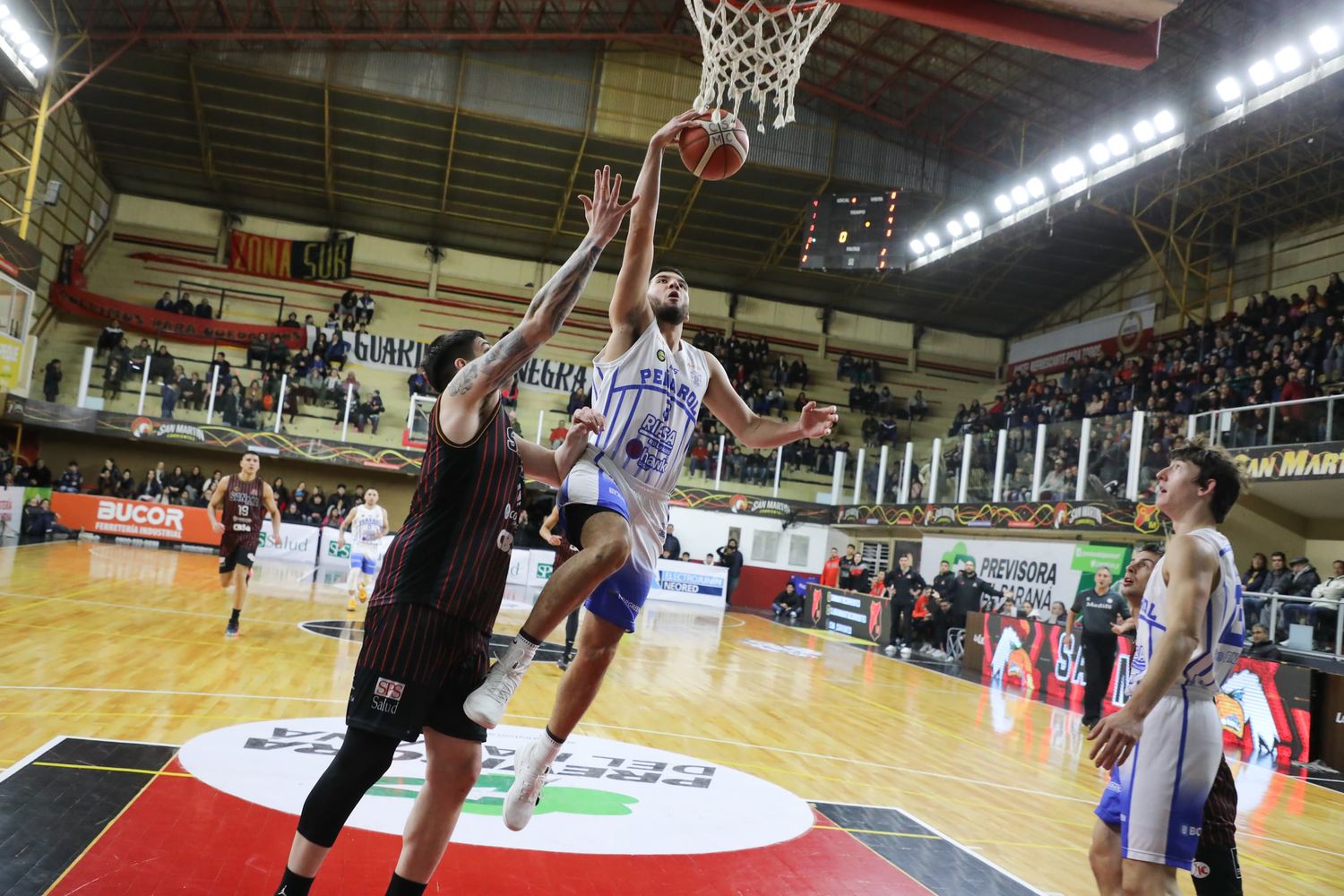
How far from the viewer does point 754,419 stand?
16.3ft

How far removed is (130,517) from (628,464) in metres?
22.0

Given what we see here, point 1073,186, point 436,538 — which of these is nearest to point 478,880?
point 436,538

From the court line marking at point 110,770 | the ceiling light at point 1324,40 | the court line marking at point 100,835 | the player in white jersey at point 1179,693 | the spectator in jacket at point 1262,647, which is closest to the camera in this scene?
the player in white jersey at point 1179,693

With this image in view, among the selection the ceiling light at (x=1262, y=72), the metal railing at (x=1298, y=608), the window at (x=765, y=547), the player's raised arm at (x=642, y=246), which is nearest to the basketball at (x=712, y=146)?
the player's raised arm at (x=642, y=246)

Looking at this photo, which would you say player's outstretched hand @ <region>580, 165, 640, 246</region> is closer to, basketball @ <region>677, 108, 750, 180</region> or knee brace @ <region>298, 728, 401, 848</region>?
basketball @ <region>677, 108, 750, 180</region>

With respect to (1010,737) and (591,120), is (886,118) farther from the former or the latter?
(1010,737)

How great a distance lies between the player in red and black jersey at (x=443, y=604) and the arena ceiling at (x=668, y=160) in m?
19.6

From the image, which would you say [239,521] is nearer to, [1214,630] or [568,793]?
[568,793]

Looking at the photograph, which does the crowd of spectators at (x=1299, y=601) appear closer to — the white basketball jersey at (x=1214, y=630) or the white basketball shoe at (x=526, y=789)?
the white basketball jersey at (x=1214, y=630)

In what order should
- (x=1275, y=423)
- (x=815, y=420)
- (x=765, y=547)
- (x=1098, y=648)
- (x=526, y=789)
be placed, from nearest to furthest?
(x=526, y=789), (x=815, y=420), (x=1098, y=648), (x=1275, y=423), (x=765, y=547)

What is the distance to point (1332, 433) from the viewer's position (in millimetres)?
14258

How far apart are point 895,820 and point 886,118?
2266 cm

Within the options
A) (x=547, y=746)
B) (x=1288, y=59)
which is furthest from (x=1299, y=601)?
(x=547, y=746)

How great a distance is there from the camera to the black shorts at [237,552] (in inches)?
409
